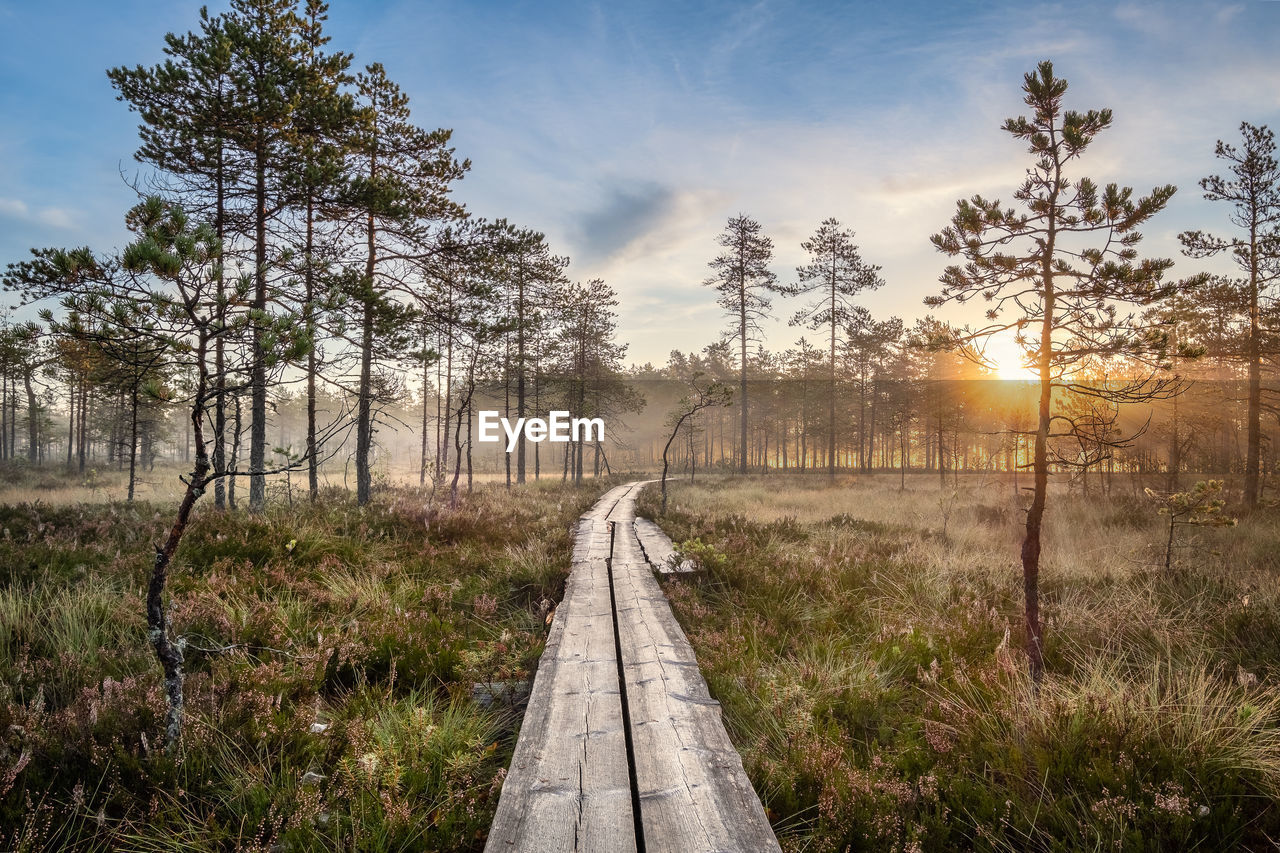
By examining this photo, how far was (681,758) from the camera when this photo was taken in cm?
288

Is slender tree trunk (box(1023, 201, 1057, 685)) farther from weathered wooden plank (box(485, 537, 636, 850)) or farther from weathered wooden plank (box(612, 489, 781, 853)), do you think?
weathered wooden plank (box(485, 537, 636, 850))

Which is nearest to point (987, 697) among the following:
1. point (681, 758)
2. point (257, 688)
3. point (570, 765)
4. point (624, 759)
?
point (681, 758)

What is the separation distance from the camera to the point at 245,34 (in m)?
11.4

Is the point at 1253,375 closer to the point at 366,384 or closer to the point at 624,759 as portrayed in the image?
the point at 624,759

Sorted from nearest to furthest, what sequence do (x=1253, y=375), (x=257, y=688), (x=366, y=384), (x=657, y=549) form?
1. (x=257, y=688)
2. (x=657, y=549)
3. (x=366, y=384)
4. (x=1253, y=375)

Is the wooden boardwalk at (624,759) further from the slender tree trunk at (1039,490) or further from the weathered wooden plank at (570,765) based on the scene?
the slender tree trunk at (1039,490)

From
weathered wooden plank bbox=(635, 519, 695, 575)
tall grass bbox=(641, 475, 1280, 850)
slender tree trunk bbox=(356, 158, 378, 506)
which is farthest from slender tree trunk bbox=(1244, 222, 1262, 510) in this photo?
slender tree trunk bbox=(356, 158, 378, 506)

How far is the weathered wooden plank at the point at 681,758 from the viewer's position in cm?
226

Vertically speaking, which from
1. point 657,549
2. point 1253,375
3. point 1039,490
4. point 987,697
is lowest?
point 657,549

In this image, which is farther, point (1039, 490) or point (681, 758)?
point (1039, 490)

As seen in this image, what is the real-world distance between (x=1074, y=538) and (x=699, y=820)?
13476 millimetres

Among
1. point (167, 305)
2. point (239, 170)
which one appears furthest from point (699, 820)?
point (239, 170)

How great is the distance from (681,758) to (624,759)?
0.31 m

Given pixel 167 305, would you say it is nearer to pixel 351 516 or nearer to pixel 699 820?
pixel 699 820
